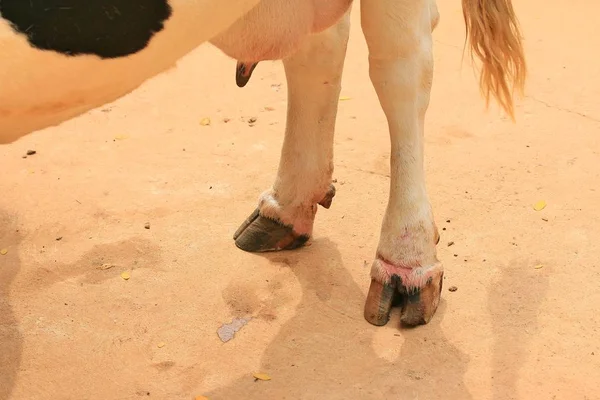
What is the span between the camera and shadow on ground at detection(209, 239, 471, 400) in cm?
212

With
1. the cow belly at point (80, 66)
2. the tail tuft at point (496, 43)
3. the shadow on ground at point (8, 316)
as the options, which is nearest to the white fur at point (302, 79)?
the cow belly at point (80, 66)

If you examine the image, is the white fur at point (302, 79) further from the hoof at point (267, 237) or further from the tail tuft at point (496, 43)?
the tail tuft at point (496, 43)

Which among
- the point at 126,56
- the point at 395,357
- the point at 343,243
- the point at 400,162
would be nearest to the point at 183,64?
the point at 343,243

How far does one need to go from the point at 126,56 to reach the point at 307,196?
1112 millimetres

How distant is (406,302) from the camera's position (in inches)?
93.6

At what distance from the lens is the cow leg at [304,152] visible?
247cm

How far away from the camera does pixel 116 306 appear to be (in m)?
2.44

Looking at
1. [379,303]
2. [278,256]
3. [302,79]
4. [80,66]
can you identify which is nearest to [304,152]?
[302,79]

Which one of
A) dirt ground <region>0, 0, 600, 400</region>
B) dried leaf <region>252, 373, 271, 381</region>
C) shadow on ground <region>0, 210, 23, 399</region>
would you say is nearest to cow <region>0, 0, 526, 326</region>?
dirt ground <region>0, 0, 600, 400</region>

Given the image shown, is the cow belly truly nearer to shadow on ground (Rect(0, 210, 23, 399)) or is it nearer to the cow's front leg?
the cow's front leg

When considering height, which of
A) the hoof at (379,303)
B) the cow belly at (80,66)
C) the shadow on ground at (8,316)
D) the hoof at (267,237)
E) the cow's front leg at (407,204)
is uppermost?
the cow belly at (80,66)

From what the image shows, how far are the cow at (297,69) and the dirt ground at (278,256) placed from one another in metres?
0.14

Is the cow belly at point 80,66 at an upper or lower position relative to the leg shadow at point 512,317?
upper

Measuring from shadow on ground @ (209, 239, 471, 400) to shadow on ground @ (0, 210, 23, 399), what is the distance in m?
0.51
